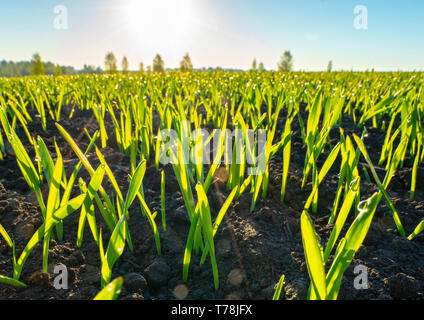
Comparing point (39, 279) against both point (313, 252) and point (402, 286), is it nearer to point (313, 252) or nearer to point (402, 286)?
point (313, 252)

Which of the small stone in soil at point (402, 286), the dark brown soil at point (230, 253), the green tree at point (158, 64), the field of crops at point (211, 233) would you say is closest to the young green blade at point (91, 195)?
the field of crops at point (211, 233)

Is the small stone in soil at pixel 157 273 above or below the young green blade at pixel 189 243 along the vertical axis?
below

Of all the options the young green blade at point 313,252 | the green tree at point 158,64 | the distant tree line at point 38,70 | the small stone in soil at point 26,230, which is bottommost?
the small stone in soil at point 26,230

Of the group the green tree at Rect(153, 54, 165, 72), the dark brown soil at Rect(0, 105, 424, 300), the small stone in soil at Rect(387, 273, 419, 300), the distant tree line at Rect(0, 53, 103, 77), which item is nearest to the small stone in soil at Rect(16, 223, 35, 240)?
the dark brown soil at Rect(0, 105, 424, 300)

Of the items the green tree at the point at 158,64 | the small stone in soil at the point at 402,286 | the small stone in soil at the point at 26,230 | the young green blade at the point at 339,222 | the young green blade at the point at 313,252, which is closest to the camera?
the young green blade at the point at 313,252

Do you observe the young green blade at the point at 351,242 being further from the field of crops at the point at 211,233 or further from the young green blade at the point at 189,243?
the young green blade at the point at 189,243

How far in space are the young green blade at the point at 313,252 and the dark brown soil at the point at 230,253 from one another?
31cm

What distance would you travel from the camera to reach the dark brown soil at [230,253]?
880 millimetres

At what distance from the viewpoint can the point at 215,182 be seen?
1.48 m

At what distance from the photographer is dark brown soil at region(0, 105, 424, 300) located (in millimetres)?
880

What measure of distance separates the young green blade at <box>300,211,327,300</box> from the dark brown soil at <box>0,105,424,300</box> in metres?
0.31

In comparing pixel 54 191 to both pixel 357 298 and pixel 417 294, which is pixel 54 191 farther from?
pixel 417 294

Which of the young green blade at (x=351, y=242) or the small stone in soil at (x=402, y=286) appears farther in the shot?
the small stone in soil at (x=402, y=286)
